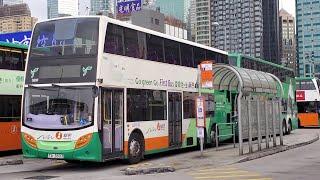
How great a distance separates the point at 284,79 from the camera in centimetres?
3600

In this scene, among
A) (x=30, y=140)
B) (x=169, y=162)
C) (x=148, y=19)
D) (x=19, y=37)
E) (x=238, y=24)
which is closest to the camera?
(x=30, y=140)

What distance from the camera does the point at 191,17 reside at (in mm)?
57469

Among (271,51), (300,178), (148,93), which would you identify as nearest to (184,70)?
(148,93)

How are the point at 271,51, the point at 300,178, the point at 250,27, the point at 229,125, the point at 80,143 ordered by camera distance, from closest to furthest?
the point at 300,178
the point at 80,143
the point at 229,125
the point at 250,27
the point at 271,51

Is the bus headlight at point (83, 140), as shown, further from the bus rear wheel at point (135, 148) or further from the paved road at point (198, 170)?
the bus rear wheel at point (135, 148)

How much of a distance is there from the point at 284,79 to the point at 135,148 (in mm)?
21155

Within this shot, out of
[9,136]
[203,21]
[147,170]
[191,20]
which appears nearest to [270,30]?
[191,20]

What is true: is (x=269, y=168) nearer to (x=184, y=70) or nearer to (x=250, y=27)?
(x=184, y=70)

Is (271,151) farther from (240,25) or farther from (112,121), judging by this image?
(240,25)

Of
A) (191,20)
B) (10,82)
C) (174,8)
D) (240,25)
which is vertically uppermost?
(174,8)

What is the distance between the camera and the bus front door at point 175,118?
19523 mm

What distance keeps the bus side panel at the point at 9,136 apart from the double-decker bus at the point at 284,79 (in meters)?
12.9

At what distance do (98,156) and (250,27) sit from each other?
43420 mm

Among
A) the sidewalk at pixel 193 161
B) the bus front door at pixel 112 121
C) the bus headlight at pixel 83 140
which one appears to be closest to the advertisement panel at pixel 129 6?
the sidewalk at pixel 193 161
